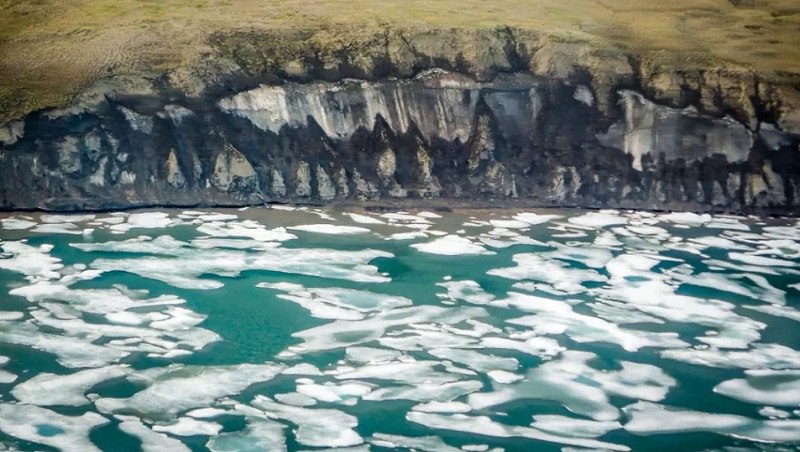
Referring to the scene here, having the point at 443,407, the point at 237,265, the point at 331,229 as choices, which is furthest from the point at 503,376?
the point at 331,229

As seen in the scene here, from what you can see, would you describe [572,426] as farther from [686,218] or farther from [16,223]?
[16,223]

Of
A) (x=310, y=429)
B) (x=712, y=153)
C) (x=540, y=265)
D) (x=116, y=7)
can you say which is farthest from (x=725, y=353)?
(x=116, y=7)

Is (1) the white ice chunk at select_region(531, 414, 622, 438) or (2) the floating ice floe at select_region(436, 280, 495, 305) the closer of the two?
(1) the white ice chunk at select_region(531, 414, 622, 438)

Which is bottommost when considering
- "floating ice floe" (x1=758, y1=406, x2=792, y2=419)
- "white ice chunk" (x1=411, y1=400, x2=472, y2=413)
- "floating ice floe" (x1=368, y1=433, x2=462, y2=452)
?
"floating ice floe" (x1=758, y1=406, x2=792, y2=419)

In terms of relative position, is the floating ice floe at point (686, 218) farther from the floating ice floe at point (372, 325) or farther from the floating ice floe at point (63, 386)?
the floating ice floe at point (63, 386)

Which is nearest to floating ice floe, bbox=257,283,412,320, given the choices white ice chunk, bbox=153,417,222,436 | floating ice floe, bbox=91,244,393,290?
floating ice floe, bbox=91,244,393,290

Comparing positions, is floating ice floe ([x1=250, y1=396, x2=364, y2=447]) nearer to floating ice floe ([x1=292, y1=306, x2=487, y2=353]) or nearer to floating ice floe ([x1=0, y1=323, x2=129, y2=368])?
floating ice floe ([x1=292, y1=306, x2=487, y2=353])
